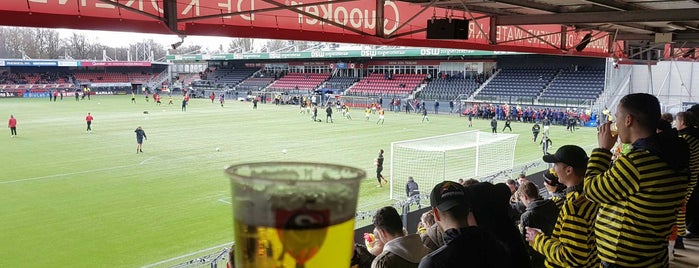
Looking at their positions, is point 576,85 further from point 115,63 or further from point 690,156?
point 115,63

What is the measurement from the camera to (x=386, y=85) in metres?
51.8

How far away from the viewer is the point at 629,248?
3268mm

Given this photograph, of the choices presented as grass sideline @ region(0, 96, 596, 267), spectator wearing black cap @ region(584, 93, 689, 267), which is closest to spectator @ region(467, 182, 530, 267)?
spectator wearing black cap @ region(584, 93, 689, 267)

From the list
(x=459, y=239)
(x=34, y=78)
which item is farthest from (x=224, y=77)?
(x=459, y=239)

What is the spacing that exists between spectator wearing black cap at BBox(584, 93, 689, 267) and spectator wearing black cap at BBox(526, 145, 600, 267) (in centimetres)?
10

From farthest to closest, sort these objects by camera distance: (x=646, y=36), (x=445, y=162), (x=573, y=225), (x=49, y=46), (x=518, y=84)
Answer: (x=49, y=46) → (x=518, y=84) → (x=445, y=162) → (x=646, y=36) → (x=573, y=225)

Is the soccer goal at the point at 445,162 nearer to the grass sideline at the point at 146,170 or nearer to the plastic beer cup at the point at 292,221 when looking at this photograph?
the grass sideline at the point at 146,170

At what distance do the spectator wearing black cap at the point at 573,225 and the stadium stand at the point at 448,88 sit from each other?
41241 millimetres

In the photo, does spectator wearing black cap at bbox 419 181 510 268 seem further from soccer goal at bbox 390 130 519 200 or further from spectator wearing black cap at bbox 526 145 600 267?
soccer goal at bbox 390 130 519 200

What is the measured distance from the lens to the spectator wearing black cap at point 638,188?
302 cm

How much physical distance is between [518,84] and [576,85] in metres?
4.77

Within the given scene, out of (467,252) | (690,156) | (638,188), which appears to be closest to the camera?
(467,252)

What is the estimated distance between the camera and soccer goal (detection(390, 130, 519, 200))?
15.1 meters

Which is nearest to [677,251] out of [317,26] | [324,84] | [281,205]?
[317,26]
